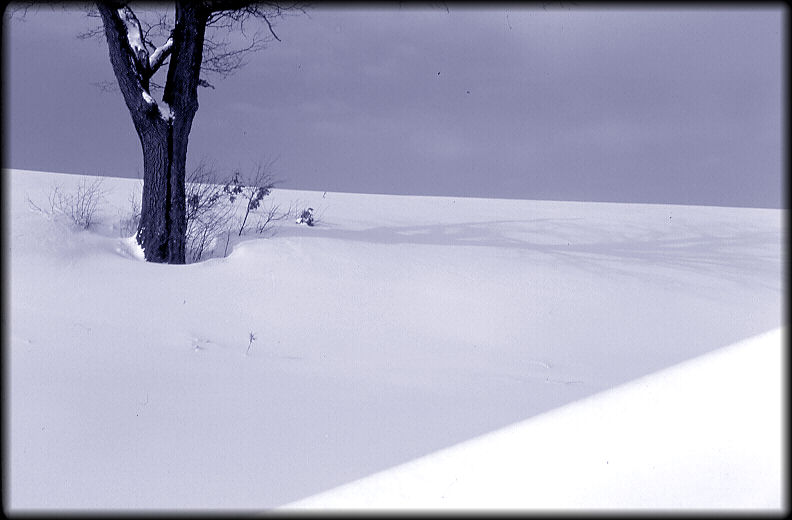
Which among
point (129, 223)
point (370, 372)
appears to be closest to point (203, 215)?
point (129, 223)

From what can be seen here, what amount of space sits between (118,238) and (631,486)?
5.03m

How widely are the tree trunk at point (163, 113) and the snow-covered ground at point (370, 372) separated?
16.0 inches

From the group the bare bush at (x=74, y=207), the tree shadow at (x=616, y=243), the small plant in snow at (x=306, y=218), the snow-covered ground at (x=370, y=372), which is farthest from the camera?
the small plant in snow at (x=306, y=218)

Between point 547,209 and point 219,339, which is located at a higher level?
point 547,209

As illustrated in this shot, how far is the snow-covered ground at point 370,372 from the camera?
204 centimetres

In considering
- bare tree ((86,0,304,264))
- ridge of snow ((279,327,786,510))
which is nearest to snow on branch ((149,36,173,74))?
bare tree ((86,0,304,264))

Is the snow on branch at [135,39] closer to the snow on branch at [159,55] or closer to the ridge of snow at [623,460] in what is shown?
the snow on branch at [159,55]

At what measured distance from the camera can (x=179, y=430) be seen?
7.95 feet

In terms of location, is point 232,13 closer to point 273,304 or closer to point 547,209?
point 273,304

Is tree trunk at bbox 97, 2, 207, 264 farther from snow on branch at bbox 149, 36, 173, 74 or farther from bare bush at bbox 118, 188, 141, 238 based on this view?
bare bush at bbox 118, 188, 141, 238

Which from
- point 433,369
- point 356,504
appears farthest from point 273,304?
point 356,504

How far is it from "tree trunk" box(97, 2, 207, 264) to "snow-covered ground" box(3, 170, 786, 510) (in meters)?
0.41

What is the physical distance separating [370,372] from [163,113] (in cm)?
356

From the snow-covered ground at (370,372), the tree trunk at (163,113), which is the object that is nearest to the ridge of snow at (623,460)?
the snow-covered ground at (370,372)
